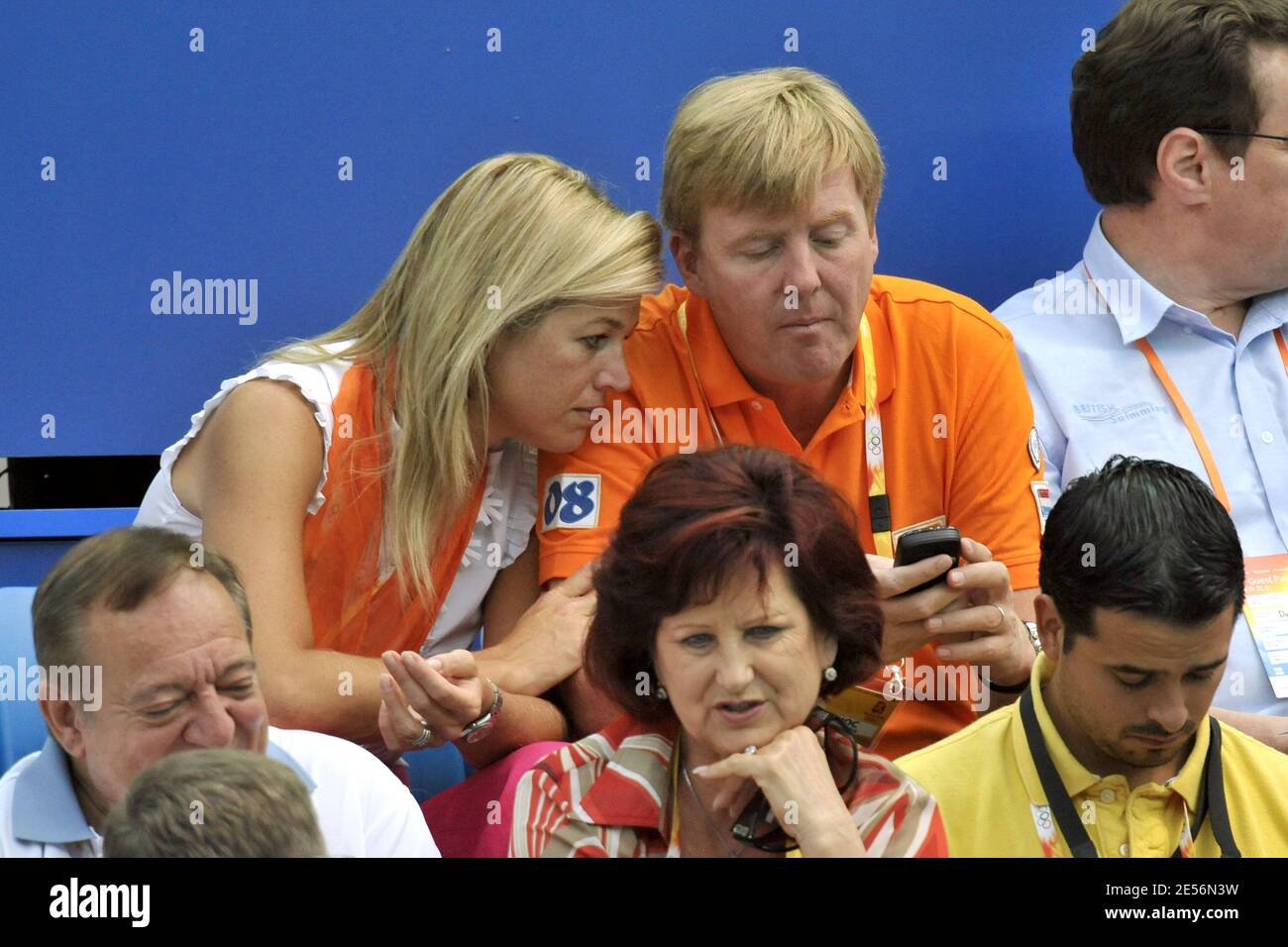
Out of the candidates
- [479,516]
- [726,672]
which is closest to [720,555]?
[726,672]

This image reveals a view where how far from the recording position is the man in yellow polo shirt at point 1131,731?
1896 millimetres

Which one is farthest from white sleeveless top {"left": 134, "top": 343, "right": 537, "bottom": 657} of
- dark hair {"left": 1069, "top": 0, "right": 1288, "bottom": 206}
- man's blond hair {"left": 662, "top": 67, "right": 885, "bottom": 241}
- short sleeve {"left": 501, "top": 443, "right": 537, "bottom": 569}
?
dark hair {"left": 1069, "top": 0, "right": 1288, "bottom": 206}

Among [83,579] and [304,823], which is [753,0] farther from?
[304,823]

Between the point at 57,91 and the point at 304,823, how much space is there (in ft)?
6.76

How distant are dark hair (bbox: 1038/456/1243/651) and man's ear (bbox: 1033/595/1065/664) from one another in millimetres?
12

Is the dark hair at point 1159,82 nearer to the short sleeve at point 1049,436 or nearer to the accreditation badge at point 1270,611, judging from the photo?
the short sleeve at point 1049,436

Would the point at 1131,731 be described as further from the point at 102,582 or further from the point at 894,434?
the point at 102,582

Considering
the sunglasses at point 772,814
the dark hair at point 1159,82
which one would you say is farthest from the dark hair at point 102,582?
the dark hair at point 1159,82

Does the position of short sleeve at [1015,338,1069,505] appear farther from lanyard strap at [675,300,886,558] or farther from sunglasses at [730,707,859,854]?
sunglasses at [730,707,859,854]

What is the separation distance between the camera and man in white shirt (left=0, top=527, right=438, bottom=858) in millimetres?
1860

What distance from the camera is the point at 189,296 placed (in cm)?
323

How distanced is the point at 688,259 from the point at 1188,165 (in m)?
0.99

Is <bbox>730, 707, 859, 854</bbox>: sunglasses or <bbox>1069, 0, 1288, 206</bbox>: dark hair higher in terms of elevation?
<bbox>1069, 0, 1288, 206</bbox>: dark hair
